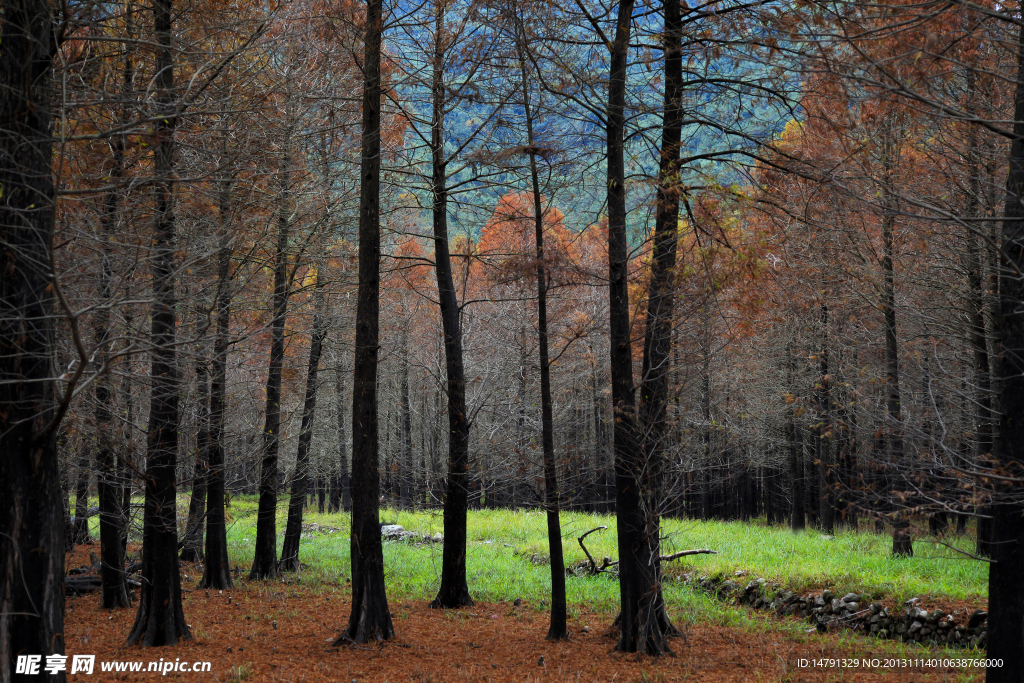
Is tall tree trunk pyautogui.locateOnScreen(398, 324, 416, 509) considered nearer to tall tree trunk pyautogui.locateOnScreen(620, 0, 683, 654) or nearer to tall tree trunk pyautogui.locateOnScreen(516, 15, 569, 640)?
tall tree trunk pyautogui.locateOnScreen(516, 15, 569, 640)

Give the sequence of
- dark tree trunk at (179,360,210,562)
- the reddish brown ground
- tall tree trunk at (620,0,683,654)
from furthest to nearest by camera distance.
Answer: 1. dark tree trunk at (179,360,210,562)
2. tall tree trunk at (620,0,683,654)
3. the reddish brown ground

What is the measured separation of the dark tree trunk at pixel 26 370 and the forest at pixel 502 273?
3 centimetres

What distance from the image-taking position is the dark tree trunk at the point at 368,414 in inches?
288

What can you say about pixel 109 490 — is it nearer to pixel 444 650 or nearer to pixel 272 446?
pixel 272 446

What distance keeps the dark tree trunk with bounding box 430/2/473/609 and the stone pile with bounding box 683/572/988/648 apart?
16.2ft

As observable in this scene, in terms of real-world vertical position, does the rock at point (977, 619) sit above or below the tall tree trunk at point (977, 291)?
below

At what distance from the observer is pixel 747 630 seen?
898 cm

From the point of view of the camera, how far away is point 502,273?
880 cm

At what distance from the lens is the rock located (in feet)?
25.3

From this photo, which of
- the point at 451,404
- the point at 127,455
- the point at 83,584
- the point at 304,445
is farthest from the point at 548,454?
the point at 83,584

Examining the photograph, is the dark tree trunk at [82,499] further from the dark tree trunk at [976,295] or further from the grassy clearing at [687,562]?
the dark tree trunk at [976,295]

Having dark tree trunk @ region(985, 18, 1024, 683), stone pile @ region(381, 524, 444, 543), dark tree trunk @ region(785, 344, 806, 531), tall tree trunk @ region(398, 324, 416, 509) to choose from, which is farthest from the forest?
dark tree trunk @ region(785, 344, 806, 531)

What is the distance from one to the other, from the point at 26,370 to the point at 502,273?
5703 millimetres

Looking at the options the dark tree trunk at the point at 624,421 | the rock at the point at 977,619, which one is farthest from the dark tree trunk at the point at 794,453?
the dark tree trunk at the point at 624,421
